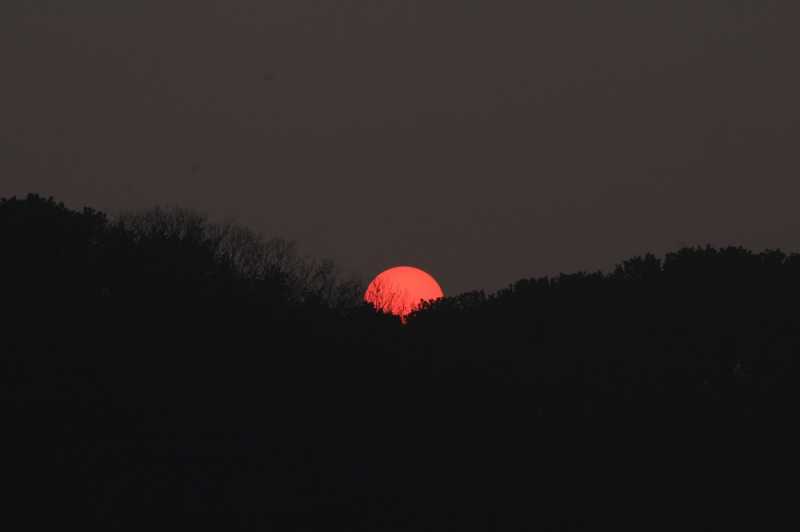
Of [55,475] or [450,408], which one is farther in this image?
[450,408]

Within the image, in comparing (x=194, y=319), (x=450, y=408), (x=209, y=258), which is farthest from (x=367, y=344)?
(x=209, y=258)

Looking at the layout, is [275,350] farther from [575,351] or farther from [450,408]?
[575,351]

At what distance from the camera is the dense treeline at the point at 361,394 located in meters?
20.9

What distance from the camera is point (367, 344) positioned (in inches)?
1209

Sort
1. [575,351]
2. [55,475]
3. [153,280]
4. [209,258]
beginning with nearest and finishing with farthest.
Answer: [55,475] < [153,280] < [575,351] < [209,258]

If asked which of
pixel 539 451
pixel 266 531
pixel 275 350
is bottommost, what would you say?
pixel 266 531

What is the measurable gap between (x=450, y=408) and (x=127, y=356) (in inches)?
339

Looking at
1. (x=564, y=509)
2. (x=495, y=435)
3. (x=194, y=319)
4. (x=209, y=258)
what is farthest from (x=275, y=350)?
(x=209, y=258)

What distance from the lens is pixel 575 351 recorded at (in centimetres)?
3647

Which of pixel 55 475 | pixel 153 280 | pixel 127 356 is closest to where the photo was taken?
pixel 55 475

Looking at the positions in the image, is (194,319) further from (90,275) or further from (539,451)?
(539,451)

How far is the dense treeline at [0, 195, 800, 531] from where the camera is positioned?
20.9 meters

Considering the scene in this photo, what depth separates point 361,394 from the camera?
2775 cm

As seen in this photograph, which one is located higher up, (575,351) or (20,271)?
(575,351)
